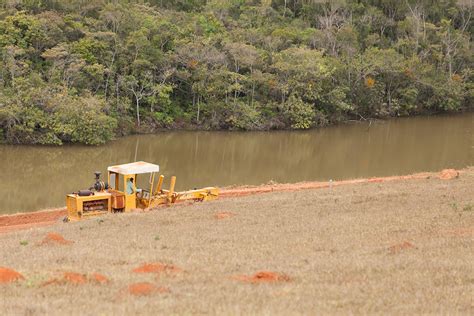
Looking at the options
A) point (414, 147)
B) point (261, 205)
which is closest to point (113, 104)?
point (414, 147)

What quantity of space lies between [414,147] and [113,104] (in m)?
22.3

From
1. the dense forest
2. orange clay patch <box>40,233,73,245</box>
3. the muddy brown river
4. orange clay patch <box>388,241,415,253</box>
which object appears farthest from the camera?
the dense forest

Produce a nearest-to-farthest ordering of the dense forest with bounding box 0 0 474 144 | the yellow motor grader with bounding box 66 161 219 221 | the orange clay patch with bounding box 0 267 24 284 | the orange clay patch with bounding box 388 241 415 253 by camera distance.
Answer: the orange clay patch with bounding box 0 267 24 284 < the orange clay patch with bounding box 388 241 415 253 < the yellow motor grader with bounding box 66 161 219 221 < the dense forest with bounding box 0 0 474 144

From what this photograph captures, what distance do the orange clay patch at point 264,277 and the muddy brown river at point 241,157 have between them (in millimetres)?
18245

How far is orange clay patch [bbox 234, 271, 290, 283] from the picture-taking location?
13711 mm

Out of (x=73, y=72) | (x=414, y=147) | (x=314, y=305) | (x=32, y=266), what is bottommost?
(x=414, y=147)

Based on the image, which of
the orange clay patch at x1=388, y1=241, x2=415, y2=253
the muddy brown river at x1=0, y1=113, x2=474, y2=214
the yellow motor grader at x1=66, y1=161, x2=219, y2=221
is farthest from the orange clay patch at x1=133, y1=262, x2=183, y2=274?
the muddy brown river at x1=0, y1=113, x2=474, y2=214

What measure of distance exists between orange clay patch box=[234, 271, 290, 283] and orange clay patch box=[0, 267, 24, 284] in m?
3.94

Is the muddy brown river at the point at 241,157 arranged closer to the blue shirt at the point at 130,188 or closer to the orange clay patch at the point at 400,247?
the blue shirt at the point at 130,188

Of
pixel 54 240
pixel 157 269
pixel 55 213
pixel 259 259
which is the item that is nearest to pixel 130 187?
pixel 55 213

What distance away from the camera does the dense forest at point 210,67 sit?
171ft

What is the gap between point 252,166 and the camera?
4544cm

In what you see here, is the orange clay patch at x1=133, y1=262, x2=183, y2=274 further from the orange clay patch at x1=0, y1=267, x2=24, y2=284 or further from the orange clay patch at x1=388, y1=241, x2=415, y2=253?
the orange clay patch at x1=388, y1=241, x2=415, y2=253

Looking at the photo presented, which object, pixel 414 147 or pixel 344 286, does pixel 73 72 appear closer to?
pixel 414 147
